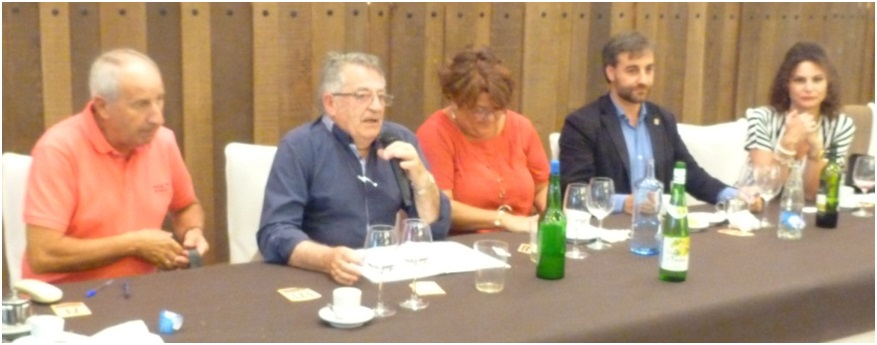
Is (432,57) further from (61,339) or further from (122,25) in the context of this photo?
(61,339)

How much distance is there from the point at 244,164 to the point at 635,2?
2.41 m

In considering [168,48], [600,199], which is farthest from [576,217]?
[168,48]

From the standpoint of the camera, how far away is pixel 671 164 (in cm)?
333

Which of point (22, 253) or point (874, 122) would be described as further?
point (874, 122)

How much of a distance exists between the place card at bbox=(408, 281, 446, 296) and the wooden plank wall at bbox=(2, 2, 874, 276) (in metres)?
1.79

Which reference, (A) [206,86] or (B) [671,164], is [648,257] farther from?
(A) [206,86]

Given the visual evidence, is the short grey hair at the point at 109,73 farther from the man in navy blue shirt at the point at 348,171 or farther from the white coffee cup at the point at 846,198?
the white coffee cup at the point at 846,198

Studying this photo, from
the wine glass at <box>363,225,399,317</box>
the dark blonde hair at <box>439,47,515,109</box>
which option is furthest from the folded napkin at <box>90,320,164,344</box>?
the dark blonde hair at <box>439,47,515,109</box>

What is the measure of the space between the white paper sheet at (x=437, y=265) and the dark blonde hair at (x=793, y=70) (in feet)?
5.61

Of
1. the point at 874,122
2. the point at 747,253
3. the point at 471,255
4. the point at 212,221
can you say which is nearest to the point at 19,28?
the point at 212,221

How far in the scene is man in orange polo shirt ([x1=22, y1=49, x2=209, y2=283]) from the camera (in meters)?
2.28

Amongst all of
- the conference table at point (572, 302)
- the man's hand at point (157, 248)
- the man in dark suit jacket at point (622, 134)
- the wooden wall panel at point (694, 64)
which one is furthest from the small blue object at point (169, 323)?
the wooden wall panel at point (694, 64)

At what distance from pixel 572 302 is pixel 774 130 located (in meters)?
1.77

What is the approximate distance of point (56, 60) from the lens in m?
3.24
